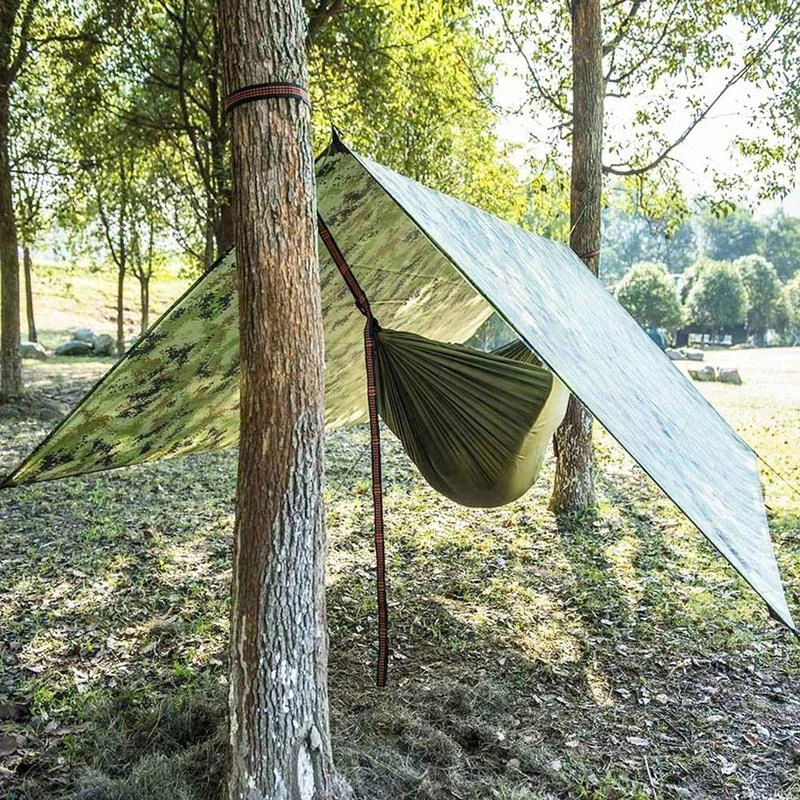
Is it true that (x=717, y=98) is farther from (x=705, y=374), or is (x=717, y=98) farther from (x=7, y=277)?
(x=705, y=374)

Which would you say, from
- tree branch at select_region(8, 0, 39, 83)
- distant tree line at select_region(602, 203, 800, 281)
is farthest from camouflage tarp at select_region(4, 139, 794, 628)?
distant tree line at select_region(602, 203, 800, 281)

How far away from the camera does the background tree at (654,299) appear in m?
21.6

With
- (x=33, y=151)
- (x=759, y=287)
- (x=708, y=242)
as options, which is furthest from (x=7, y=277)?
(x=708, y=242)

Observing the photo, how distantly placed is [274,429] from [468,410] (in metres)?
0.83

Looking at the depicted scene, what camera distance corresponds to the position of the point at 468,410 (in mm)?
2086

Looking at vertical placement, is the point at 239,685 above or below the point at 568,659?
above

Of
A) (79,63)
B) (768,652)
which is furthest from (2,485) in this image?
(79,63)

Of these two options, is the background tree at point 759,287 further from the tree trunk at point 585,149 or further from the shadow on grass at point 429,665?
the shadow on grass at point 429,665

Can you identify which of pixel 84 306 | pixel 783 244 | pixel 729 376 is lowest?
pixel 729 376

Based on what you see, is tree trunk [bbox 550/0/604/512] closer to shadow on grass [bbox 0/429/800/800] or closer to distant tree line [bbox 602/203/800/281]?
shadow on grass [bbox 0/429/800/800]

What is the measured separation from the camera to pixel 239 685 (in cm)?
139

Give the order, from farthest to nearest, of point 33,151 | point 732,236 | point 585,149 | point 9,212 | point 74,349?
point 732,236 → point 74,349 → point 33,151 → point 9,212 → point 585,149

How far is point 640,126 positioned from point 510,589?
326cm

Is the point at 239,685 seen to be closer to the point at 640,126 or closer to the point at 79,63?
the point at 640,126
